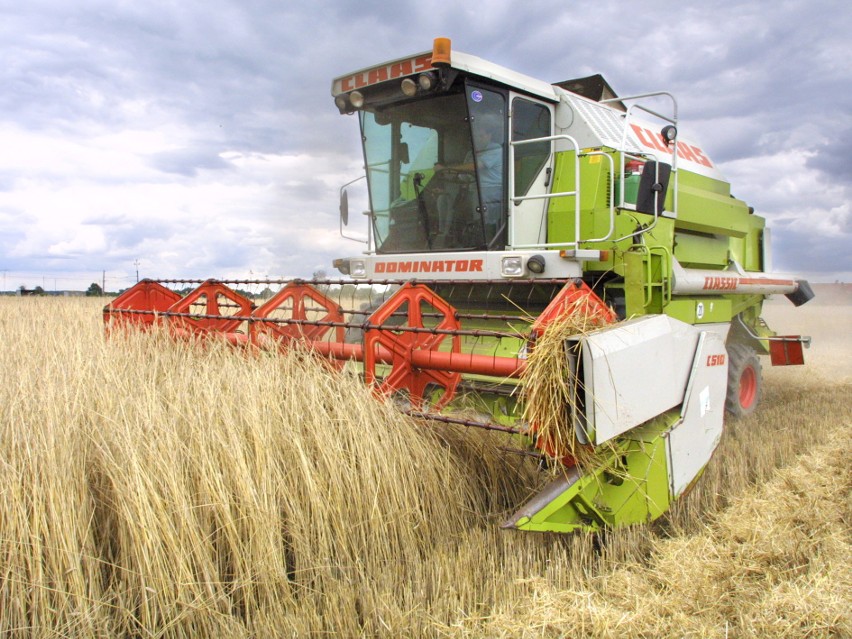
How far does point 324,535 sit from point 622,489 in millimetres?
1286

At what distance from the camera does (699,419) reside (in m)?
3.33

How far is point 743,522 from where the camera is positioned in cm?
293

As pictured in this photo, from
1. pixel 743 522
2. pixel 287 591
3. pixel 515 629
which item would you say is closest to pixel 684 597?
pixel 515 629

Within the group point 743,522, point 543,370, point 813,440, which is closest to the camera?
point 543,370

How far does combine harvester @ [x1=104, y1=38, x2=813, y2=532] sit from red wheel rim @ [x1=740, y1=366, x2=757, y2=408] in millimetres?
18

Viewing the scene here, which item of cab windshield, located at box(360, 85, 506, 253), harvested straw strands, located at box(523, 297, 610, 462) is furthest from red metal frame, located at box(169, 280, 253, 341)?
harvested straw strands, located at box(523, 297, 610, 462)

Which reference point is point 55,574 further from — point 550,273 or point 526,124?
point 526,124

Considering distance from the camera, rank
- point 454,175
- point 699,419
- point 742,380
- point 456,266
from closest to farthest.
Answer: point 699,419, point 456,266, point 454,175, point 742,380

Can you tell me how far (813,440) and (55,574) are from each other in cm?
433

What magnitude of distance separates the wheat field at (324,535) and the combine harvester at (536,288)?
0.72 ft

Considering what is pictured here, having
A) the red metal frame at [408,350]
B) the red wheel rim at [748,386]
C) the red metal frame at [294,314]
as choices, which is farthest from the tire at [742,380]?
the red metal frame at [294,314]

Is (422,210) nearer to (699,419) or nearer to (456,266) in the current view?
(456,266)

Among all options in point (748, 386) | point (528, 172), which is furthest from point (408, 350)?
point (748, 386)

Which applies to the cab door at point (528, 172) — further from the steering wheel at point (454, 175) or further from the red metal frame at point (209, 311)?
the red metal frame at point (209, 311)
